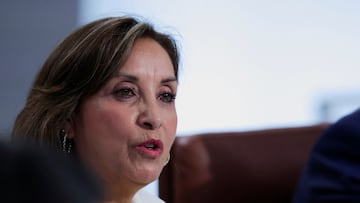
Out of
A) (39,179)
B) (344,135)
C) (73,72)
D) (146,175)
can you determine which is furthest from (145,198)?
(39,179)

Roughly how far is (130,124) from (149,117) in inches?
1.3

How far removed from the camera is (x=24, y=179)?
0.21 metres

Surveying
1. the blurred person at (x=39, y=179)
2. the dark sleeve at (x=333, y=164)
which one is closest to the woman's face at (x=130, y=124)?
the dark sleeve at (x=333, y=164)

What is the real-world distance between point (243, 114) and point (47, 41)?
911 mm

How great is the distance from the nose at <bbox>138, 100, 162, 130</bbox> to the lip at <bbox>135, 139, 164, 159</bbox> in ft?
0.08

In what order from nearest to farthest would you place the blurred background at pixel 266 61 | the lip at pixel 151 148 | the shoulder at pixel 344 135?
1. the lip at pixel 151 148
2. the shoulder at pixel 344 135
3. the blurred background at pixel 266 61

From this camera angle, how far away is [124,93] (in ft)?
3.50

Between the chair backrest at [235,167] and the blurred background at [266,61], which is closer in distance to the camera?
the chair backrest at [235,167]

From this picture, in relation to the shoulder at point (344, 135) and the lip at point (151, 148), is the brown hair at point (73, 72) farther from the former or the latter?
the shoulder at point (344, 135)

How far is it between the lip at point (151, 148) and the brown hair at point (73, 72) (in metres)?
0.13

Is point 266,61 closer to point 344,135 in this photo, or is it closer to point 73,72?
point 344,135

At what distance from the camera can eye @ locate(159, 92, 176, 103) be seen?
43.6 inches

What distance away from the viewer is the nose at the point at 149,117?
1.04m

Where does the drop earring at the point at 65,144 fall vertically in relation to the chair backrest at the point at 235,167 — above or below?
above
